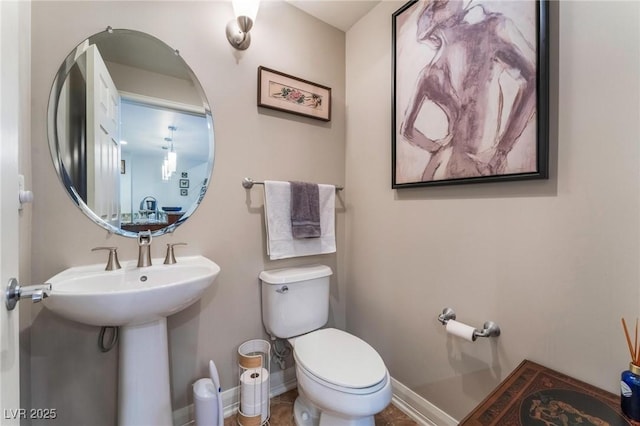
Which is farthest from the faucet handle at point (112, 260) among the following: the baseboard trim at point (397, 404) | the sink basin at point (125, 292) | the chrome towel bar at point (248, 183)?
the baseboard trim at point (397, 404)

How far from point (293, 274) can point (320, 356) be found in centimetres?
45

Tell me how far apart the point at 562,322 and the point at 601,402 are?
0.76ft

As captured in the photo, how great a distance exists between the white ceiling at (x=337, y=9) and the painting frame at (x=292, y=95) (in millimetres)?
440

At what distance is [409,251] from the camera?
1463mm

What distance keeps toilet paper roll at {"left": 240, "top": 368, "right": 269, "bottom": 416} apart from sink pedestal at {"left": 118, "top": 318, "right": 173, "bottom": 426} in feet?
1.20

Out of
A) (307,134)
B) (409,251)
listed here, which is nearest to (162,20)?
(307,134)

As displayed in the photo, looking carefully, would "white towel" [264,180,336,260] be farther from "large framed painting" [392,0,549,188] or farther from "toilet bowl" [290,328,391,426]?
"large framed painting" [392,0,549,188]

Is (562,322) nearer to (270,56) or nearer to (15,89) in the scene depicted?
(15,89)

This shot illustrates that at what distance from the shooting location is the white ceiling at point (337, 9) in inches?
63.5

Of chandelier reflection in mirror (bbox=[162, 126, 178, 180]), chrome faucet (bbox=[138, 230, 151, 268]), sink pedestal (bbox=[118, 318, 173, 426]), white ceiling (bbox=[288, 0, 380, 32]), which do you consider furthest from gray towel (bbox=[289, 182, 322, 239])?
white ceiling (bbox=[288, 0, 380, 32])

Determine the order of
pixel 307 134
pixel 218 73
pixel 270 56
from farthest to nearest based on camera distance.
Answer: pixel 307 134 < pixel 270 56 < pixel 218 73

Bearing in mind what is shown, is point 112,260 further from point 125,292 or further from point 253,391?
point 253,391

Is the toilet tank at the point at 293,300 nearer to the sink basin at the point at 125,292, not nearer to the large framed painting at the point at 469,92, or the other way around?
the sink basin at the point at 125,292

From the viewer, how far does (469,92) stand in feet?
3.84
